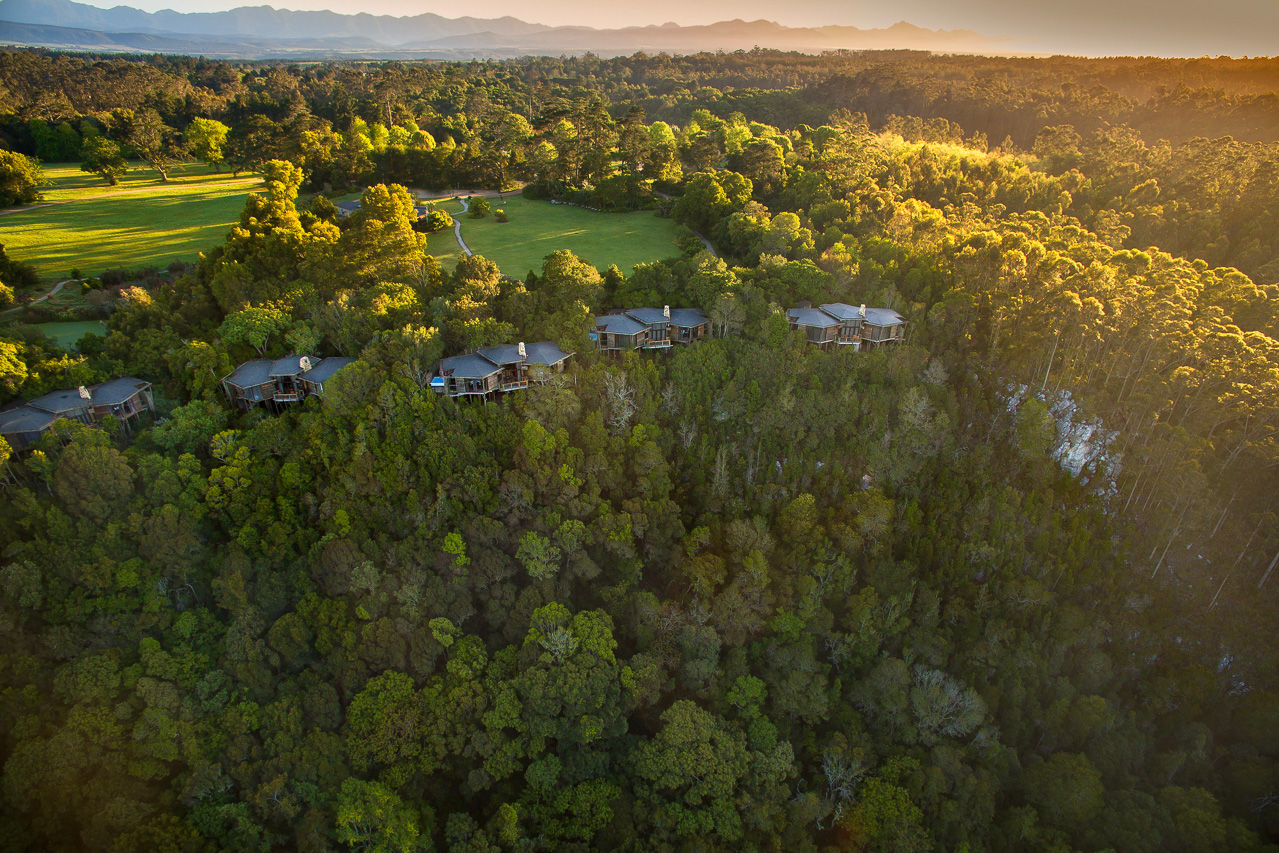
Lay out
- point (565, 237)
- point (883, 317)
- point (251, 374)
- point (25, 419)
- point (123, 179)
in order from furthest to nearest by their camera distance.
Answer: point (123, 179)
point (565, 237)
point (883, 317)
point (251, 374)
point (25, 419)

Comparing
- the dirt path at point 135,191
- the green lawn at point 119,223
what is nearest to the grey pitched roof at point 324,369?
the green lawn at point 119,223

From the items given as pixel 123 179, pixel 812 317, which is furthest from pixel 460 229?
pixel 123 179

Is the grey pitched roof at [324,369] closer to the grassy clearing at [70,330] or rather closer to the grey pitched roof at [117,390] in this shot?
the grey pitched roof at [117,390]

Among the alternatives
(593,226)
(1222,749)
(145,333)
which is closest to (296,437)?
(145,333)

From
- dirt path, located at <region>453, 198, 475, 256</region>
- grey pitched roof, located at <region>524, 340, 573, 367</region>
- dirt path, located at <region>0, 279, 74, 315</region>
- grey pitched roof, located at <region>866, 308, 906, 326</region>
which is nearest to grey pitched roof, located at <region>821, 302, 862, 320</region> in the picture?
grey pitched roof, located at <region>866, 308, 906, 326</region>

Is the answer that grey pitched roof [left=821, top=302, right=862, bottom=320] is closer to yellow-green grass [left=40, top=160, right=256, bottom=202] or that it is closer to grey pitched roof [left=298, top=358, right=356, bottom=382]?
grey pitched roof [left=298, top=358, right=356, bottom=382]

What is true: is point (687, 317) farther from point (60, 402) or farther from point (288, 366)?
point (60, 402)
